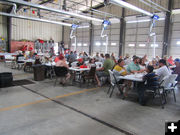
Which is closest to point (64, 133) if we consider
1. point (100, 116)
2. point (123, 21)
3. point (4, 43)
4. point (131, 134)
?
point (100, 116)

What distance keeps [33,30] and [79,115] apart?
724 inches

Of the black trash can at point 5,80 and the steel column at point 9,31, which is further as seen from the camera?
the steel column at point 9,31

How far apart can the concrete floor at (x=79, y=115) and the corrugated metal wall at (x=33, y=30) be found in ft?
50.2

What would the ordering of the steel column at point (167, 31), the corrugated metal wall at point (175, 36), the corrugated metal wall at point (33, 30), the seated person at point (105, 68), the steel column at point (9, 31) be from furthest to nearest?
the corrugated metal wall at point (33, 30) < the steel column at point (9, 31) < the steel column at point (167, 31) < the corrugated metal wall at point (175, 36) < the seated person at point (105, 68)

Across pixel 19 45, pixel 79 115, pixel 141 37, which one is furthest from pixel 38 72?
pixel 19 45

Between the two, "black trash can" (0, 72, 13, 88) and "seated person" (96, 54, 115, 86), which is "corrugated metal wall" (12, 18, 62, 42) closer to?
"black trash can" (0, 72, 13, 88)

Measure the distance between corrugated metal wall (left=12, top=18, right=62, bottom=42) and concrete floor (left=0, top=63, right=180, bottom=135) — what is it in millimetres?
15294

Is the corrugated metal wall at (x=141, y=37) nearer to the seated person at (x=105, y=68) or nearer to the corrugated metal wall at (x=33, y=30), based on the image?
the seated person at (x=105, y=68)

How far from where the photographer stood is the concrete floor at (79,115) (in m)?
2.51

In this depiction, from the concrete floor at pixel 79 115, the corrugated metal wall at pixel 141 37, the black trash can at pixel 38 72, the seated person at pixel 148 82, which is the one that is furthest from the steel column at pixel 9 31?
the seated person at pixel 148 82

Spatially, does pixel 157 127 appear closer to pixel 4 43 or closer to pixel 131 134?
pixel 131 134

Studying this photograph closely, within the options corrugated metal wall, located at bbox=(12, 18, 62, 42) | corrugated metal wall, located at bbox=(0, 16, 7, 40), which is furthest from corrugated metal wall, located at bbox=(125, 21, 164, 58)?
corrugated metal wall, located at bbox=(0, 16, 7, 40)

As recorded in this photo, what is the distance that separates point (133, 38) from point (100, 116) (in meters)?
12.4

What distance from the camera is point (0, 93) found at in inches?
175
